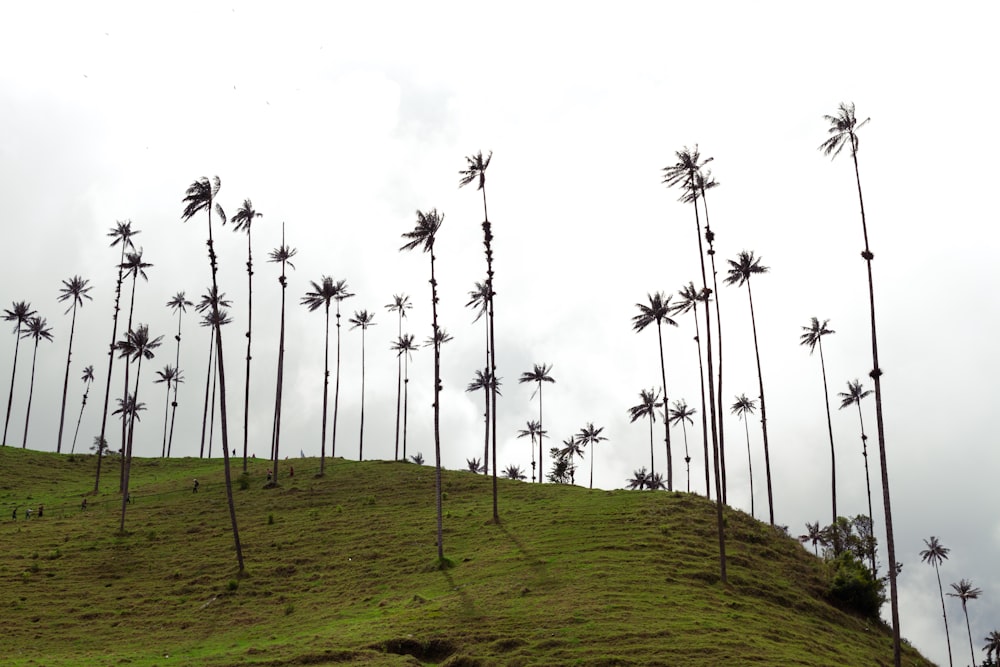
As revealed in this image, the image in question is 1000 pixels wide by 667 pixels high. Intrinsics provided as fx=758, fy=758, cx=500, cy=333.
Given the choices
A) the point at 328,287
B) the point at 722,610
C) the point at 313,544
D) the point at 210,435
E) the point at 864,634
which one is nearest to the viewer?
the point at 722,610

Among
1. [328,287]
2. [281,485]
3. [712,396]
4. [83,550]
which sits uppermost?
[328,287]

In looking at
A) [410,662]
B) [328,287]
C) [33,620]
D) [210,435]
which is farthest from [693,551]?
[210,435]

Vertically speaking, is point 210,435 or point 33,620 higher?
point 210,435

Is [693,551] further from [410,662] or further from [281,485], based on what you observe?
[281,485]

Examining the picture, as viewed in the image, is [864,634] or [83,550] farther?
[83,550]

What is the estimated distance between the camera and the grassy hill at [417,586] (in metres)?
38.7

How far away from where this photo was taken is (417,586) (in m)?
49.9

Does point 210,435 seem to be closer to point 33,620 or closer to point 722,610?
point 33,620

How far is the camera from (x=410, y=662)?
36844 mm

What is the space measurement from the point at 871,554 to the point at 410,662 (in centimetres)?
5547

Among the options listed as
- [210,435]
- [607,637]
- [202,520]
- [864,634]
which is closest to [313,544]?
[202,520]

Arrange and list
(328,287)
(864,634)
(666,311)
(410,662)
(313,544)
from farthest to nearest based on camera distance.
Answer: (328,287)
(666,311)
(313,544)
(864,634)
(410,662)

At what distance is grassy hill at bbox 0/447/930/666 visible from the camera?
3866 centimetres

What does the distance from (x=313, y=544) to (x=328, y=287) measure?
41.2 meters
